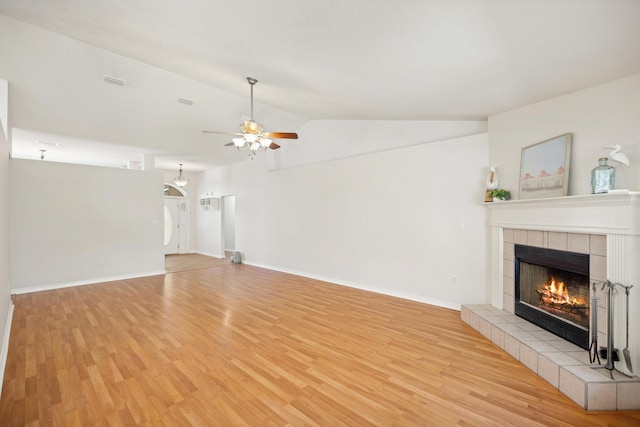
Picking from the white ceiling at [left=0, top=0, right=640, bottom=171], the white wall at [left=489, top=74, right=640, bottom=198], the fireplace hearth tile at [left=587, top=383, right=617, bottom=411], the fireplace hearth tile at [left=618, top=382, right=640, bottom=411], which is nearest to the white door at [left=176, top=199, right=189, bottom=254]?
the white ceiling at [left=0, top=0, right=640, bottom=171]

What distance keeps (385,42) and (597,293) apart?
9.44 ft

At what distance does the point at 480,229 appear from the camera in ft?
12.8

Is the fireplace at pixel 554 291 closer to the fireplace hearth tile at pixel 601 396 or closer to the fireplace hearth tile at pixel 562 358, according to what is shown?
the fireplace hearth tile at pixel 562 358

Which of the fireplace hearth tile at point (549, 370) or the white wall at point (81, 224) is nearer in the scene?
the fireplace hearth tile at point (549, 370)

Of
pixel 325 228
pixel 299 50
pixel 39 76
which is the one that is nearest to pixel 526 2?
pixel 299 50

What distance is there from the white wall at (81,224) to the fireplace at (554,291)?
7.31 meters

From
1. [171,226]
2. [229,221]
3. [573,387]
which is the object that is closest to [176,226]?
[171,226]

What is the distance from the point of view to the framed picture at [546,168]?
283 cm

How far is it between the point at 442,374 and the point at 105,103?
6.09 m

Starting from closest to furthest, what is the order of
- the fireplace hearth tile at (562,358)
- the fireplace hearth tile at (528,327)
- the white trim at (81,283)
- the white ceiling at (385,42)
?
1. the white ceiling at (385,42)
2. the fireplace hearth tile at (562,358)
3. the fireplace hearth tile at (528,327)
4. the white trim at (81,283)

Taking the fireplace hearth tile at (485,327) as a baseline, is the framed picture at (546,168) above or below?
above

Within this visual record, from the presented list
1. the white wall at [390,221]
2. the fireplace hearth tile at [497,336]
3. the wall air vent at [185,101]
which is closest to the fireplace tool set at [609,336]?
→ the fireplace hearth tile at [497,336]

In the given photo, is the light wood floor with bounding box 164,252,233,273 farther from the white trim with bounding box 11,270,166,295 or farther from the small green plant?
the small green plant

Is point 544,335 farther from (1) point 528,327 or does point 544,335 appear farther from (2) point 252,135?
(2) point 252,135
